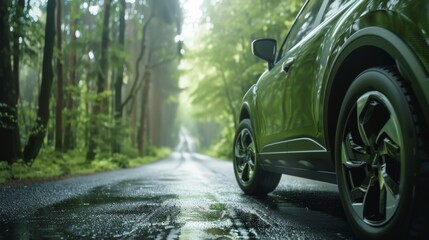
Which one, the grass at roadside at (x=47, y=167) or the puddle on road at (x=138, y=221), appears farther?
the grass at roadside at (x=47, y=167)

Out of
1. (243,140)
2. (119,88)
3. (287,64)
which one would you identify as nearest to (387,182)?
(287,64)

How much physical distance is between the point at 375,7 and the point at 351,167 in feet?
3.10

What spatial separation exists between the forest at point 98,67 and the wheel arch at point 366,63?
21.1 feet

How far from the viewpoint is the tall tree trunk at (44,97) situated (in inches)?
402

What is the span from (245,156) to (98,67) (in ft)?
43.9

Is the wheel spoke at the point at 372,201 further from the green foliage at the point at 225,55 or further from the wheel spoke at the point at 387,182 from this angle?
the green foliage at the point at 225,55

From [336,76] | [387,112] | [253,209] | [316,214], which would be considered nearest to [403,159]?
[387,112]

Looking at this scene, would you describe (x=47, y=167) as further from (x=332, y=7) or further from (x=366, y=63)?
(x=366, y=63)

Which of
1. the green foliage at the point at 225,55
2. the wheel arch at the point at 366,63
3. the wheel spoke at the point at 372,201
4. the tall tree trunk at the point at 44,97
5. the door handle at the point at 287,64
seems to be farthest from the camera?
the green foliage at the point at 225,55

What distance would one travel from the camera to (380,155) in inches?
86.2

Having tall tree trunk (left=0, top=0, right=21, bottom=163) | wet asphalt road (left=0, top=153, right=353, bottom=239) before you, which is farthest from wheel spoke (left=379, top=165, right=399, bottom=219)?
tall tree trunk (left=0, top=0, right=21, bottom=163)

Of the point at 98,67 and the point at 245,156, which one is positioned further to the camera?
the point at 98,67

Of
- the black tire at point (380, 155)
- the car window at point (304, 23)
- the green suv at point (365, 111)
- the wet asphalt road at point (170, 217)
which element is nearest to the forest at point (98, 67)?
the wet asphalt road at point (170, 217)

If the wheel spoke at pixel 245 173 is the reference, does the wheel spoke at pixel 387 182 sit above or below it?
above
